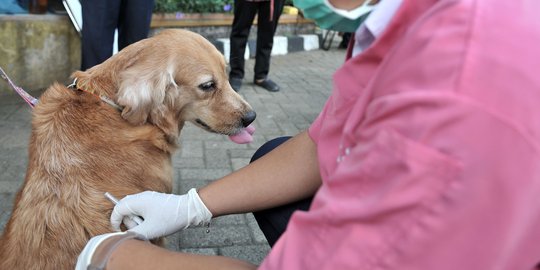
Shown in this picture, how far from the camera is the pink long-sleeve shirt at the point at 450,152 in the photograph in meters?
0.70

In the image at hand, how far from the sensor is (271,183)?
155 centimetres

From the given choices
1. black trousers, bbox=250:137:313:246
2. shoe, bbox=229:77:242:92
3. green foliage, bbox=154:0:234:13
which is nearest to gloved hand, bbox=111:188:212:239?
black trousers, bbox=250:137:313:246

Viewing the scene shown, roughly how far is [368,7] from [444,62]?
37cm

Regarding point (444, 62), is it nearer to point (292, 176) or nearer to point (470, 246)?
point (470, 246)

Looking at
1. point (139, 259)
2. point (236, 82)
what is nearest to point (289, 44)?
point (236, 82)

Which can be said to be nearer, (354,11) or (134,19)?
(354,11)

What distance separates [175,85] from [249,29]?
3851 millimetres

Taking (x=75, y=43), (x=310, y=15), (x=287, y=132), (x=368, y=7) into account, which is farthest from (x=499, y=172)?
(x=75, y=43)

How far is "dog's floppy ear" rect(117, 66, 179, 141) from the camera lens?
1831 mm

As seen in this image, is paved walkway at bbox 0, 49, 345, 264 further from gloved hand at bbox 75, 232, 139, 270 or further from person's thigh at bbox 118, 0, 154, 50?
gloved hand at bbox 75, 232, 139, 270

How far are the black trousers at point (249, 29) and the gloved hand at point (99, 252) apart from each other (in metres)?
4.53

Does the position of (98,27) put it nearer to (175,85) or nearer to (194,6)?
(175,85)

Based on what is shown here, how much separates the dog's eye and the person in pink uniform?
4.59ft

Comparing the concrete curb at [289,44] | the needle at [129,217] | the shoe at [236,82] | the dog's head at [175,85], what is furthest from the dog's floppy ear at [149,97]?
the concrete curb at [289,44]
